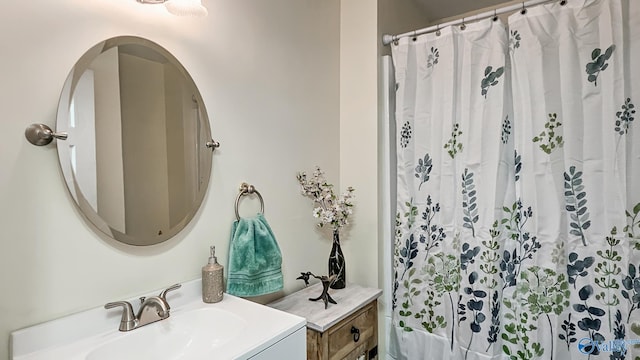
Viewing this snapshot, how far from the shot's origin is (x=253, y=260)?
1339 mm

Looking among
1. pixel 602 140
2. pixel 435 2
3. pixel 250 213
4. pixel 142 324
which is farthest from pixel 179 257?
pixel 435 2

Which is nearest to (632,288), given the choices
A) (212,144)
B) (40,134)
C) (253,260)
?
(253,260)

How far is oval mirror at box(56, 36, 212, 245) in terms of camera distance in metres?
0.99

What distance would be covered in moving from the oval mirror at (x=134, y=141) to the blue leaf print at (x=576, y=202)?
1.45 metres

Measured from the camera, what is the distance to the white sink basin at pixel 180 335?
2.96 feet

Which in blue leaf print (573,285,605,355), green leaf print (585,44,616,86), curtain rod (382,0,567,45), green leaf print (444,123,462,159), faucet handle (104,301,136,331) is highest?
curtain rod (382,0,567,45)

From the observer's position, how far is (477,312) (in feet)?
5.29

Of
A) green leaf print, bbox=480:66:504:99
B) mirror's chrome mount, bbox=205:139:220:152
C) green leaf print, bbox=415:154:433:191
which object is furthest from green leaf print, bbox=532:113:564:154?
mirror's chrome mount, bbox=205:139:220:152

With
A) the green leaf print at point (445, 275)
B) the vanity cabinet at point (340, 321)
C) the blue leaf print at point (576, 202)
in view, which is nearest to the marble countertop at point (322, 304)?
the vanity cabinet at point (340, 321)

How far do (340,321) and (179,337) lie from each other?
63 cm

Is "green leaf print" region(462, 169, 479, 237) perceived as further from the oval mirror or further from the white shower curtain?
the oval mirror

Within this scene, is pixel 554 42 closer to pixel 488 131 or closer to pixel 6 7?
pixel 488 131

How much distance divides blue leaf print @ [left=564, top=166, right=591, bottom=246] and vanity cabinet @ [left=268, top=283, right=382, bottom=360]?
2.91 feet

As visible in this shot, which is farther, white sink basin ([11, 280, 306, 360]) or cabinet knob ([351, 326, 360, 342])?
cabinet knob ([351, 326, 360, 342])
